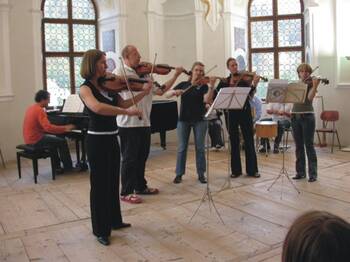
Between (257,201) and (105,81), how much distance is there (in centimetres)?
207

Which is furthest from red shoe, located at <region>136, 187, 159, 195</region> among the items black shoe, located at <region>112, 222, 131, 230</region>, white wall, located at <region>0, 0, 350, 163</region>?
white wall, located at <region>0, 0, 350, 163</region>

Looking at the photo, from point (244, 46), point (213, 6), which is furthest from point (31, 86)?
point (244, 46)

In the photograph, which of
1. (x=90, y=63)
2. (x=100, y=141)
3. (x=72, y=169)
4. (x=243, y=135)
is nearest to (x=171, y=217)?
(x=100, y=141)

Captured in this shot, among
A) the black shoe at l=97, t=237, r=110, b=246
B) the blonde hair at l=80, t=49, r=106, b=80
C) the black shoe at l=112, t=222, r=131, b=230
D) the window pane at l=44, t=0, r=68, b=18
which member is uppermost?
the window pane at l=44, t=0, r=68, b=18

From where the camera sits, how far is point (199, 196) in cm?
467

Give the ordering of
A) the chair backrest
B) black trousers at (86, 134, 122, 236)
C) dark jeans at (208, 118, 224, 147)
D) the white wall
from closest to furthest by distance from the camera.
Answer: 1. black trousers at (86, 134, 122, 236)
2. the white wall
3. the chair backrest
4. dark jeans at (208, 118, 224, 147)

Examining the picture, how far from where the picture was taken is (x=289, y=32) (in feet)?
30.1

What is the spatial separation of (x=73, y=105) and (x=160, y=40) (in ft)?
9.97

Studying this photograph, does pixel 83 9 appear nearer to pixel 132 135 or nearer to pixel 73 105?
pixel 73 105

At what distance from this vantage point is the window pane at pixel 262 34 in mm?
9320

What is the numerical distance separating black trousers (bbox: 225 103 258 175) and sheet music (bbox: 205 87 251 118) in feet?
2.74

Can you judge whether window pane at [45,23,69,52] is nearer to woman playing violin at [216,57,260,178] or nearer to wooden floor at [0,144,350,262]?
wooden floor at [0,144,350,262]

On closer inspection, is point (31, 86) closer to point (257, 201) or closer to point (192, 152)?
point (192, 152)

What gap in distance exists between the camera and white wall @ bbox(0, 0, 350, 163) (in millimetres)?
7473
